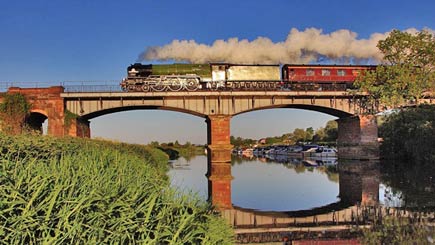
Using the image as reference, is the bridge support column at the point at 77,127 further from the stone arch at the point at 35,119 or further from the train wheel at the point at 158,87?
the train wheel at the point at 158,87

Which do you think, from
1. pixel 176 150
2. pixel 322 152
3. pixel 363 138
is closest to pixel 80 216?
pixel 363 138

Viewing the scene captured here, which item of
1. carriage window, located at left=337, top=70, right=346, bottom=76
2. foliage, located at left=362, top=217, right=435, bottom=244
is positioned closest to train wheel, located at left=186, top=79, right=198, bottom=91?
carriage window, located at left=337, top=70, right=346, bottom=76

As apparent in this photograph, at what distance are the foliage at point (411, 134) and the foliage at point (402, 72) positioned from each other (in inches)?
60.1

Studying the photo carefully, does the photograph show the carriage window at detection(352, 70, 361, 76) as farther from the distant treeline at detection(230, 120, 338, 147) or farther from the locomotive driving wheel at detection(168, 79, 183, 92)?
the distant treeline at detection(230, 120, 338, 147)

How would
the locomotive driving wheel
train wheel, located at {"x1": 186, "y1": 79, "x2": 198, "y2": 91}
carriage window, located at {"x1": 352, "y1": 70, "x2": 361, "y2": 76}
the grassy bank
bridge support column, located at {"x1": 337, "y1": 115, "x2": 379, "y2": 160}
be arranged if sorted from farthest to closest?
carriage window, located at {"x1": 352, "y1": 70, "x2": 361, "y2": 76}, bridge support column, located at {"x1": 337, "y1": 115, "x2": 379, "y2": 160}, train wheel, located at {"x1": 186, "y1": 79, "x2": 198, "y2": 91}, the locomotive driving wheel, the grassy bank

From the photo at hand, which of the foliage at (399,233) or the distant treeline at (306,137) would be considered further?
the distant treeline at (306,137)

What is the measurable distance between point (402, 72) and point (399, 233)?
31.2m

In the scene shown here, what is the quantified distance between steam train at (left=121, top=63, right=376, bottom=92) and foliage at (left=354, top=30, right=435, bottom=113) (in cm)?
336

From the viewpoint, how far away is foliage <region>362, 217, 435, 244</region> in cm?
913

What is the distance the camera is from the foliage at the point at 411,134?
33.9 m

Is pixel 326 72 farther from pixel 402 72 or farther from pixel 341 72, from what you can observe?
pixel 402 72

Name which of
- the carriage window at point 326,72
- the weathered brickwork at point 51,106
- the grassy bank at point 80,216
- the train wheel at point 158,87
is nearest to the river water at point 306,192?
the grassy bank at point 80,216

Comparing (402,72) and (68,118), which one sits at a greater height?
(402,72)

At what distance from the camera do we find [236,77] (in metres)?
41.2
